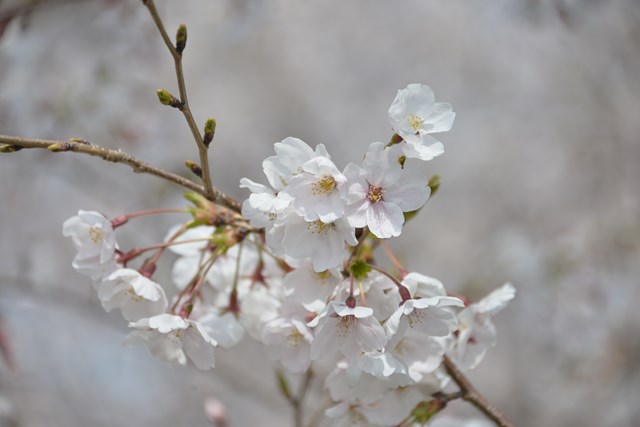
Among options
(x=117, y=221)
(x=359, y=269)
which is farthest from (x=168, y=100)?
(x=359, y=269)

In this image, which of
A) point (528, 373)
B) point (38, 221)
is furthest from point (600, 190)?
point (38, 221)

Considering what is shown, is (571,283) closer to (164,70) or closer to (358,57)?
(358,57)

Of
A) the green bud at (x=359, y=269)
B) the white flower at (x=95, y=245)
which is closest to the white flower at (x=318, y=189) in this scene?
the green bud at (x=359, y=269)

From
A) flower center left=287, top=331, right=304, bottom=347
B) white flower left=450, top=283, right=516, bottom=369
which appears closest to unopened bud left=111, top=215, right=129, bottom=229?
flower center left=287, top=331, right=304, bottom=347

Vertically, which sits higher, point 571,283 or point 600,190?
point 600,190

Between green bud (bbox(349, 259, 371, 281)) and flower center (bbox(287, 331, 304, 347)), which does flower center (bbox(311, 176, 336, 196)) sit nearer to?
green bud (bbox(349, 259, 371, 281))
